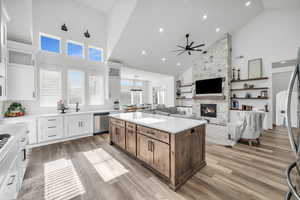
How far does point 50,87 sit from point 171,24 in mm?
4908

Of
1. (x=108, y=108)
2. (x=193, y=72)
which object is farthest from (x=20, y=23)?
(x=193, y=72)

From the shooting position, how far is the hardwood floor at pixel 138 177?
1.68 m

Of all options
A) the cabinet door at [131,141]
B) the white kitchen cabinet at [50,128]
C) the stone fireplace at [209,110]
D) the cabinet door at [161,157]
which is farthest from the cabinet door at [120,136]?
the stone fireplace at [209,110]

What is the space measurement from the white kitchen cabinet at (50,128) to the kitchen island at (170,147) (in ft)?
8.56

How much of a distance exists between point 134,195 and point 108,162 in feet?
3.59

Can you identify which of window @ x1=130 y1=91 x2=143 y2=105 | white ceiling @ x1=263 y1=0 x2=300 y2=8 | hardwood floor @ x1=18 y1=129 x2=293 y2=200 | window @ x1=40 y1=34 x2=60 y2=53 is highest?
white ceiling @ x1=263 y1=0 x2=300 y2=8

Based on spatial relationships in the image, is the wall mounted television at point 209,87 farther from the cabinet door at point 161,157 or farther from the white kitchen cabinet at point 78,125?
the white kitchen cabinet at point 78,125

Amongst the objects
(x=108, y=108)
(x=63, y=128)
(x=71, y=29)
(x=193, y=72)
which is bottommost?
(x=63, y=128)

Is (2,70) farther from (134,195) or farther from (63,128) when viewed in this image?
(134,195)

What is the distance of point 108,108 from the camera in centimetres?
536

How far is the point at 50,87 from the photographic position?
4.05m

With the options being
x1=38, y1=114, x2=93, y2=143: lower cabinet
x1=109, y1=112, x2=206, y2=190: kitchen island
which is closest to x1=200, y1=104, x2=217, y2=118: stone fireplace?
x1=109, y1=112, x2=206, y2=190: kitchen island

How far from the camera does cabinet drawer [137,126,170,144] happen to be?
184 cm

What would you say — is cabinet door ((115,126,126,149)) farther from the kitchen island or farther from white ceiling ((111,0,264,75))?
white ceiling ((111,0,264,75))
